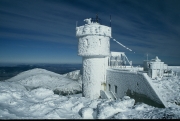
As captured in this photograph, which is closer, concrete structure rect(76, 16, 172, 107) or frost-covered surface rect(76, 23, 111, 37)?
concrete structure rect(76, 16, 172, 107)

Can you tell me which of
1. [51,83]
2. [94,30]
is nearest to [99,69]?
[94,30]

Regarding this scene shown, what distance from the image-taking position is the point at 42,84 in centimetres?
2569

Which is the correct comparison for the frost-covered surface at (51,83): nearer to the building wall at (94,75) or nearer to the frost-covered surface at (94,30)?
the building wall at (94,75)

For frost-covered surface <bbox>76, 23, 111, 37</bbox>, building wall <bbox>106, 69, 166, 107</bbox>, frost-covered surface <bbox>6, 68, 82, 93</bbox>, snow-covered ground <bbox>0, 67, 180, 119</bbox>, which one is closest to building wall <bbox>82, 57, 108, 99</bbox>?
building wall <bbox>106, 69, 166, 107</bbox>

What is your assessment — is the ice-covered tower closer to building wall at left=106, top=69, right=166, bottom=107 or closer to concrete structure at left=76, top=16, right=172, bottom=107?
concrete structure at left=76, top=16, right=172, bottom=107

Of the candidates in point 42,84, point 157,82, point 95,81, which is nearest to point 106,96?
point 95,81

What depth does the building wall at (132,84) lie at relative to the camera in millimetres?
11231

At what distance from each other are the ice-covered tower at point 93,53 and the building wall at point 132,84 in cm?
128

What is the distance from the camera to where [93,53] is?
58.7ft

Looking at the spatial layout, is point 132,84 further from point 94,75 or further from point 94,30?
point 94,30

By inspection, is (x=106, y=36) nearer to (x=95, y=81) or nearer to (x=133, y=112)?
(x=95, y=81)

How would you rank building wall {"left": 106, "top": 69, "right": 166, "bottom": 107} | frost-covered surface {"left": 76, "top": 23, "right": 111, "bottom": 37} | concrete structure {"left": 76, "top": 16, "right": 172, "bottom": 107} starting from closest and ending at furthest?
building wall {"left": 106, "top": 69, "right": 166, "bottom": 107} < concrete structure {"left": 76, "top": 16, "right": 172, "bottom": 107} < frost-covered surface {"left": 76, "top": 23, "right": 111, "bottom": 37}

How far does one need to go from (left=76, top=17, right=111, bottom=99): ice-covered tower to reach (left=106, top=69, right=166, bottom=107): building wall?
1.28 m

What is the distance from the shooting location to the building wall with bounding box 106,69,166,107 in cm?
1123
